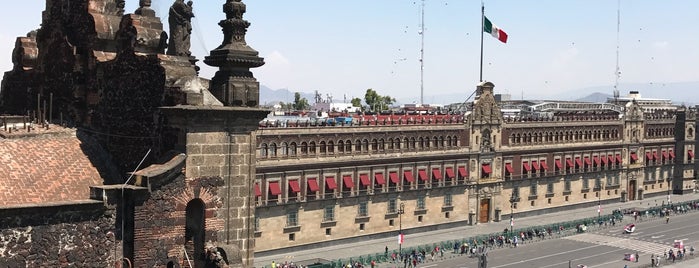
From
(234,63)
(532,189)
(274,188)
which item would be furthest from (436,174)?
(234,63)

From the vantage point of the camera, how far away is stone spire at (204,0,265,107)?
15469 mm

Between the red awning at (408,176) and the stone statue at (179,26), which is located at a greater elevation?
the stone statue at (179,26)

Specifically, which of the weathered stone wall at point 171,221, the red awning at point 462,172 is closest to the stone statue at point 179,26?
the weathered stone wall at point 171,221

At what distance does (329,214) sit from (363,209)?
4.01 metres

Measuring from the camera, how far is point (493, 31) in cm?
8669

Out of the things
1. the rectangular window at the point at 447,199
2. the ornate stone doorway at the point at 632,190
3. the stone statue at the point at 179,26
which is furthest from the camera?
the ornate stone doorway at the point at 632,190

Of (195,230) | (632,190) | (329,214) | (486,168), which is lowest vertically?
(632,190)

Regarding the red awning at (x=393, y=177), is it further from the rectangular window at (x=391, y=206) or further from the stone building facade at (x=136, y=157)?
the stone building facade at (x=136, y=157)

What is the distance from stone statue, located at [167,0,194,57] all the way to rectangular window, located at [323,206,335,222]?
50102 millimetres

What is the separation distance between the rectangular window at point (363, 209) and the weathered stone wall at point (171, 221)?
54.3m

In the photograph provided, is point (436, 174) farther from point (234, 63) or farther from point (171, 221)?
point (171, 221)

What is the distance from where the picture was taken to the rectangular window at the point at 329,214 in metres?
66.6

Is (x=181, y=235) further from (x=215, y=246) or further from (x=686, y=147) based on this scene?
(x=686, y=147)

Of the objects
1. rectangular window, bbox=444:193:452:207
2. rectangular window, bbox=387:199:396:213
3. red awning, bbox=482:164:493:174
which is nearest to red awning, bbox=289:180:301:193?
rectangular window, bbox=387:199:396:213
